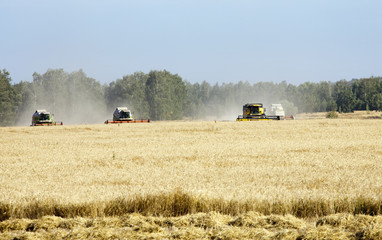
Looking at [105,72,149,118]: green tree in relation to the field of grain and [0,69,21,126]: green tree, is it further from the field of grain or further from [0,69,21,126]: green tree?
the field of grain

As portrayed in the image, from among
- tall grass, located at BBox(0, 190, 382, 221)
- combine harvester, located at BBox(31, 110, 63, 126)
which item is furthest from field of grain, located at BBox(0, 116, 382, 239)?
combine harvester, located at BBox(31, 110, 63, 126)

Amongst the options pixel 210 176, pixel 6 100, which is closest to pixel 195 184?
pixel 210 176

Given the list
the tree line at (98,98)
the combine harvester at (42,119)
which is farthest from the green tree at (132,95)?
the combine harvester at (42,119)

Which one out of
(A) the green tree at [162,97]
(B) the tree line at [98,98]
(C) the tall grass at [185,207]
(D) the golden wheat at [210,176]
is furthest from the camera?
(A) the green tree at [162,97]

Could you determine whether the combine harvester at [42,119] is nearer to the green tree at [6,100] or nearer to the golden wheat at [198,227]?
the green tree at [6,100]

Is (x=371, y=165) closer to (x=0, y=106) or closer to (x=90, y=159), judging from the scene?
(x=90, y=159)

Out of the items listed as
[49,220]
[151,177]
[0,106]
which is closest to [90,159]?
[151,177]

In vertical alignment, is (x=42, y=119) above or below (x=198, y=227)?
above

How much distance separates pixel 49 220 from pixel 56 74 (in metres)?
121

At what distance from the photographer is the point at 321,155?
21672mm

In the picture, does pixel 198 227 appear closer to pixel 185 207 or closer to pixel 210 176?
pixel 185 207

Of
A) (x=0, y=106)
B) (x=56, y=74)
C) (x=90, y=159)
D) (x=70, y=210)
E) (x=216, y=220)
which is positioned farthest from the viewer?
(x=56, y=74)

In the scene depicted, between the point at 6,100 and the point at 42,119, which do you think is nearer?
the point at 42,119

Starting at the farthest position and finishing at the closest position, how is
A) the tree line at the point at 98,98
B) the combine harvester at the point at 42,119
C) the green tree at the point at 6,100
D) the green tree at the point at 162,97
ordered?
the green tree at the point at 162,97, the tree line at the point at 98,98, the green tree at the point at 6,100, the combine harvester at the point at 42,119
